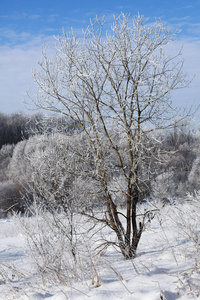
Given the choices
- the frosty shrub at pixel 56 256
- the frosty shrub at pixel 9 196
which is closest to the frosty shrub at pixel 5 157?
the frosty shrub at pixel 9 196

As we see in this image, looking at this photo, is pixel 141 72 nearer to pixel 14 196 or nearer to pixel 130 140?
pixel 130 140

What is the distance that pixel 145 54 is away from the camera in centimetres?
584

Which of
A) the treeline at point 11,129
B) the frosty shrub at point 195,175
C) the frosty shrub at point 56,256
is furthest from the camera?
the treeline at point 11,129

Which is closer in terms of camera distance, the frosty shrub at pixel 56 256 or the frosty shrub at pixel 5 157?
the frosty shrub at pixel 56 256

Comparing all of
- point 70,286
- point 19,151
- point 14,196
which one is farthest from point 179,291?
point 19,151

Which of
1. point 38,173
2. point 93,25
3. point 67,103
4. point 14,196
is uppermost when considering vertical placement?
point 93,25

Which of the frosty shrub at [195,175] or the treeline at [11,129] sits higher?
the treeline at [11,129]

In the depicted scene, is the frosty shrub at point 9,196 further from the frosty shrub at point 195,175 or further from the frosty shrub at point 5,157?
the frosty shrub at point 195,175

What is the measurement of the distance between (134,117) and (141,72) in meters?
0.83

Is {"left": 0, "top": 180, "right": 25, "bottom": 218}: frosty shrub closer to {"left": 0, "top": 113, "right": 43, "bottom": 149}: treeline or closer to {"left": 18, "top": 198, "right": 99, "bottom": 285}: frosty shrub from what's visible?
{"left": 0, "top": 113, "right": 43, "bottom": 149}: treeline

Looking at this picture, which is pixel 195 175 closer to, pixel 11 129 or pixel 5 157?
pixel 5 157

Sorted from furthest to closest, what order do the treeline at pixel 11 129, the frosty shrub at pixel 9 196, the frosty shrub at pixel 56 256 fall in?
the treeline at pixel 11 129 → the frosty shrub at pixel 9 196 → the frosty shrub at pixel 56 256

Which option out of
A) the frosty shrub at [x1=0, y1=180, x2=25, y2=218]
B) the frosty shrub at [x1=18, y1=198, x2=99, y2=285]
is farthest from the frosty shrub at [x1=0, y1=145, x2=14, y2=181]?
the frosty shrub at [x1=18, y1=198, x2=99, y2=285]

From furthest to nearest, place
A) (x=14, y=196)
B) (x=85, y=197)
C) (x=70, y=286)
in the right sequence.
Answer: (x=14, y=196) < (x=85, y=197) < (x=70, y=286)
